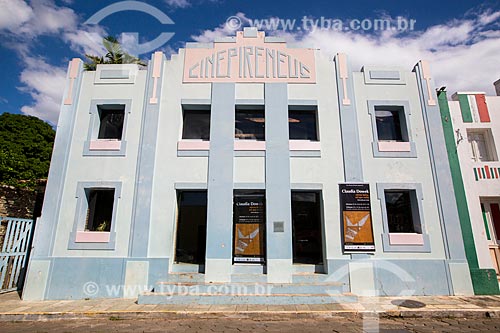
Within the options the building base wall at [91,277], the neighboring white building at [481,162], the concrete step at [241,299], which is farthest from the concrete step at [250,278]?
the neighboring white building at [481,162]

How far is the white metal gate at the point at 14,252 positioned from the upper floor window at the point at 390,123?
42.7 ft

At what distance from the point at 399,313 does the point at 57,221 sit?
412 inches

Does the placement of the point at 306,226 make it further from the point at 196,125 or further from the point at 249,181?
the point at 196,125

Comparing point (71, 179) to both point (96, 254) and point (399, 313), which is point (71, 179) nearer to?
point (96, 254)

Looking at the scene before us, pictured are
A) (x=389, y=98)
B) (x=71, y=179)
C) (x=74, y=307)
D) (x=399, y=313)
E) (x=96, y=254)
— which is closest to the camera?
(x=399, y=313)

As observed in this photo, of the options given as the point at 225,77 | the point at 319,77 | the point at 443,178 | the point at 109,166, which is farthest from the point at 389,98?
the point at 109,166

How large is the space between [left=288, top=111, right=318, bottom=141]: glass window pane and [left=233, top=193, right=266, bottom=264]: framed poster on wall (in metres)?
2.67

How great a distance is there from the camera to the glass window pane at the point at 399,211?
30.1 feet

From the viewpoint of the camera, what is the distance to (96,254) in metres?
8.69

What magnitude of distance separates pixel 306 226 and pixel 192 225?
400 centimetres

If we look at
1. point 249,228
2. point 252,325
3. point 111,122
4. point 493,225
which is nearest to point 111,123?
point 111,122

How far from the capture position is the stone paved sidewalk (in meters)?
6.80

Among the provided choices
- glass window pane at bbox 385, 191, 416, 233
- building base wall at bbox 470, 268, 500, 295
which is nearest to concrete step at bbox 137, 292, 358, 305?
glass window pane at bbox 385, 191, 416, 233

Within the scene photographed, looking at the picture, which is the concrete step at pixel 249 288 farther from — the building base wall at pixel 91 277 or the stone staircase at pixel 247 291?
the building base wall at pixel 91 277
